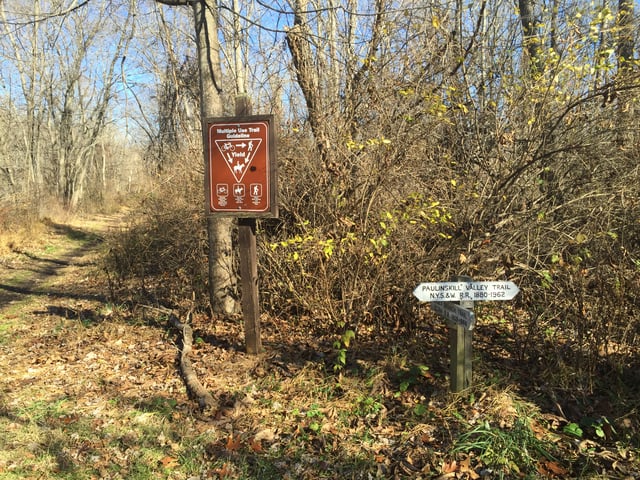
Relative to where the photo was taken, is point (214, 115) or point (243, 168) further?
point (214, 115)

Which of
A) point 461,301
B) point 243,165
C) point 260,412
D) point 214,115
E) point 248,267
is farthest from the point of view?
point 214,115

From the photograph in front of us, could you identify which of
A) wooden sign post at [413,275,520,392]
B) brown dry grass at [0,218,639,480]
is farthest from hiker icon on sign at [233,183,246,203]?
wooden sign post at [413,275,520,392]

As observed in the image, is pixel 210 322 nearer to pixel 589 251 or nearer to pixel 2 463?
pixel 2 463

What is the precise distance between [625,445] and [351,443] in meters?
1.98

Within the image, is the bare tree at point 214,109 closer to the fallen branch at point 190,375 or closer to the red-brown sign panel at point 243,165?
the fallen branch at point 190,375

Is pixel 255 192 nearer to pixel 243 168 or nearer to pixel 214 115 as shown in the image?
pixel 243 168

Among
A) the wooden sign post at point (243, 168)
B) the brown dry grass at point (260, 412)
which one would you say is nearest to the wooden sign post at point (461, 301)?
the brown dry grass at point (260, 412)

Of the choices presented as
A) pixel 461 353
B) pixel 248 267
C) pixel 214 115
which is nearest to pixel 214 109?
pixel 214 115

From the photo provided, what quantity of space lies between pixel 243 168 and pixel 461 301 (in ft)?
8.21

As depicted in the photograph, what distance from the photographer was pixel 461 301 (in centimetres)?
381

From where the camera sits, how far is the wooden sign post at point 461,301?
146 inches

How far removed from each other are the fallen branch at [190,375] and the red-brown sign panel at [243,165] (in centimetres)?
172

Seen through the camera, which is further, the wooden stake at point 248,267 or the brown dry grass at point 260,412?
the wooden stake at point 248,267

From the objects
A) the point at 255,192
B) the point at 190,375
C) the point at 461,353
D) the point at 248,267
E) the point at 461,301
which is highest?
the point at 255,192
